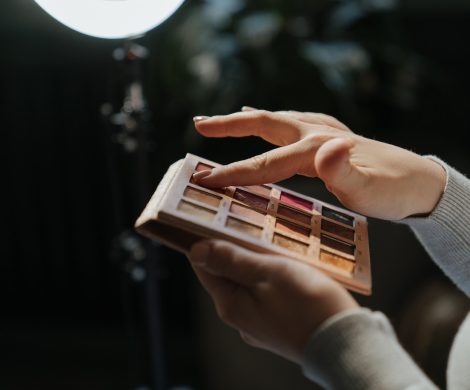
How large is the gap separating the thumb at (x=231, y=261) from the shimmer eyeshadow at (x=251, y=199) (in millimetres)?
113

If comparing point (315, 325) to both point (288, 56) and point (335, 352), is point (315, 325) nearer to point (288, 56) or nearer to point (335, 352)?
point (335, 352)

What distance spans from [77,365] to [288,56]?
1063 mm

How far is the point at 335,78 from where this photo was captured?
1396 mm

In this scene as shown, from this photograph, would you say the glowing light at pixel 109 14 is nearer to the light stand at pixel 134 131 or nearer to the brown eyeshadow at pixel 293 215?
the light stand at pixel 134 131

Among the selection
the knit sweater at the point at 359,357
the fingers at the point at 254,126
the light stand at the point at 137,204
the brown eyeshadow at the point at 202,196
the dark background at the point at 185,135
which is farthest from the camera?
the dark background at the point at 185,135

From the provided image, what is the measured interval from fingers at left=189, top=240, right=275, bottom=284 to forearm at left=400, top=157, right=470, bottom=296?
25 cm

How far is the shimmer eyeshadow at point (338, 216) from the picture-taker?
622mm

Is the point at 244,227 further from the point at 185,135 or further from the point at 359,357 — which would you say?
the point at 185,135

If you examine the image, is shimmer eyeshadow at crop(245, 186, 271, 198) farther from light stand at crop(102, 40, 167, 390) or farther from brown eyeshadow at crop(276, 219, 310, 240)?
light stand at crop(102, 40, 167, 390)

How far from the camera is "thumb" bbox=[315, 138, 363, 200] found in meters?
0.53

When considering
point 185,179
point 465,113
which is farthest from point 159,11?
point 465,113

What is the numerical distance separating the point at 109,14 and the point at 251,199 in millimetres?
265

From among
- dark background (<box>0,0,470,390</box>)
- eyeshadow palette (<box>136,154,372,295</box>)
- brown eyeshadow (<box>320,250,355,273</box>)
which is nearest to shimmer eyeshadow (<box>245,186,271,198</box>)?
eyeshadow palette (<box>136,154,372,295</box>)

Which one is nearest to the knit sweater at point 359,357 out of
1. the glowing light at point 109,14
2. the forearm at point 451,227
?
the forearm at point 451,227
